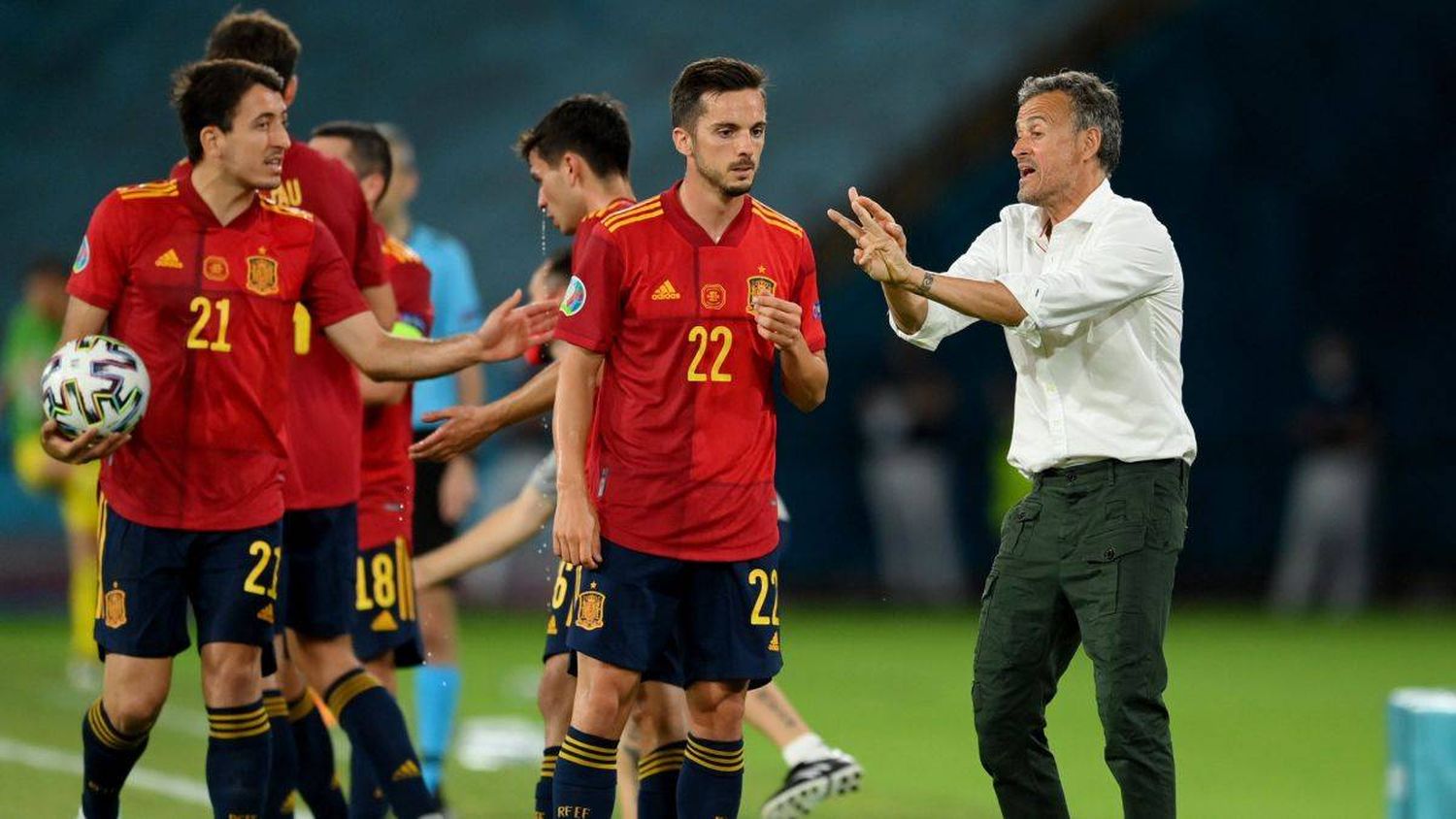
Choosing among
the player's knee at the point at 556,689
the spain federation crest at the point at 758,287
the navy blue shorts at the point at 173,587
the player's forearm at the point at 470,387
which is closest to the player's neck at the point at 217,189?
the navy blue shorts at the point at 173,587

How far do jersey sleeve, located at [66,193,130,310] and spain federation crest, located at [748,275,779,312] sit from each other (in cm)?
191

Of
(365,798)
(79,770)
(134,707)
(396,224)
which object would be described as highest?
(396,224)

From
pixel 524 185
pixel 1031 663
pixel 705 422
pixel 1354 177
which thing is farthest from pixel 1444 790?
pixel 524 185

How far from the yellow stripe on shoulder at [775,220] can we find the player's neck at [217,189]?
5.18ft

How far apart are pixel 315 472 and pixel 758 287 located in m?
1.90

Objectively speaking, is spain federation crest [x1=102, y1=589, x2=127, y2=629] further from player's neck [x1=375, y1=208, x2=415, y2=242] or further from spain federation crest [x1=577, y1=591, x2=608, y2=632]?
player's neck [x1=375, y1=208, x2=415, y2=242]

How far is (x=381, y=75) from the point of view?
21.2 metres

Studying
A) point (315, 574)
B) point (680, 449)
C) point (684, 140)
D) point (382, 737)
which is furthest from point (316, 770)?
point (684, 140)

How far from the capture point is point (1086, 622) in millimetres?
6141

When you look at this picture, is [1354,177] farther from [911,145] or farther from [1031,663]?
[1031,663]

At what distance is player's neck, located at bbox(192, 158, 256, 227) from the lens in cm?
655

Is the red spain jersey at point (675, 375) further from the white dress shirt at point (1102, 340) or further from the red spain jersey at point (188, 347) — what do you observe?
the red spain jersey at point (188, 347)

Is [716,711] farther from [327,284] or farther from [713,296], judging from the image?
[327,284]

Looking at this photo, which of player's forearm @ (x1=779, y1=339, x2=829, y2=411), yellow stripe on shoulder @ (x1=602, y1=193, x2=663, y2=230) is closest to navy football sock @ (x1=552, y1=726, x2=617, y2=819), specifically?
player's forearm @ (x1=779, y1=339, x2=829, y2=411)
